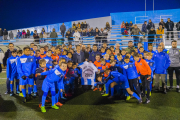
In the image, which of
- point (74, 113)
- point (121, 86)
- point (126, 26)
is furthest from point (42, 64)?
point (126, 26)

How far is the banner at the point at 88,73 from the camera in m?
6.48

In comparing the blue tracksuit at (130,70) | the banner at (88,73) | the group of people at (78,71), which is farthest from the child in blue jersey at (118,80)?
the banner at (88,73)

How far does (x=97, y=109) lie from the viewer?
4.64 metres

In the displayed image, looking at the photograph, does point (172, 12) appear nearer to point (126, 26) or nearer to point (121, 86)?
point (126, 26)

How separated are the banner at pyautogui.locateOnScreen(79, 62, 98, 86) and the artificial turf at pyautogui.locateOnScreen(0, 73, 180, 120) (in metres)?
0.94

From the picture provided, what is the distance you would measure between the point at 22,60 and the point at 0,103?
1.64 metres

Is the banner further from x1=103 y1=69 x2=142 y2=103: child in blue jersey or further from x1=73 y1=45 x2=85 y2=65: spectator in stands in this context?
x1=103 y1=69 x2=142 y2=103: child in blue jersey

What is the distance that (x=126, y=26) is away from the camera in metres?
15.1

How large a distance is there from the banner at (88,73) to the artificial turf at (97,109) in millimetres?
937

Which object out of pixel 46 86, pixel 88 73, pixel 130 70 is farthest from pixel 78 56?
pixel 46 86

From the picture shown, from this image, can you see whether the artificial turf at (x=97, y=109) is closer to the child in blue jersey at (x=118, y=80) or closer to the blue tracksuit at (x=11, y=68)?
the child in blue jersey at (x=118, y=80)

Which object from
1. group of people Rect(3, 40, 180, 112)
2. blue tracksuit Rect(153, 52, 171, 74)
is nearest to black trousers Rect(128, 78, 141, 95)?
group of people Rect(3, 40, 180, 112)

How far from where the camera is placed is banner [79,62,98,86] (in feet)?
21.3

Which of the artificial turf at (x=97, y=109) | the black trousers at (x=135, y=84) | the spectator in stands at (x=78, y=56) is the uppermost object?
the spectator in stands at (x=78, y=56)
